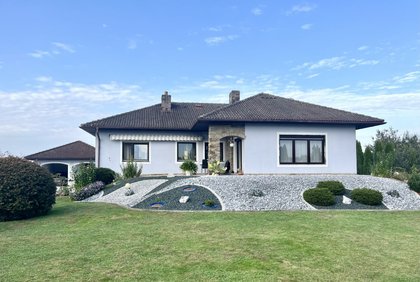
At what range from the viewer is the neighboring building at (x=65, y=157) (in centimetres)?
4675

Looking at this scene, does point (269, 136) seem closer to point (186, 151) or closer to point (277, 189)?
point (277, 189)

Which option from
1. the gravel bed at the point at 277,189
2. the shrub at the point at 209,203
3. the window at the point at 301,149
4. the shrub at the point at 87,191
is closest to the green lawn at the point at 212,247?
the shrub at the point at 209,203

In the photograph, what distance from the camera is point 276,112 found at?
27438 millimetres

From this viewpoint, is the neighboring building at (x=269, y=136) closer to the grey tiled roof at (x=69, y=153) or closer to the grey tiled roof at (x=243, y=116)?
the grey tiled roof at (x=243, y=116)

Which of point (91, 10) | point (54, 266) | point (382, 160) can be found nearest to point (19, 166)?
point (54, 266)

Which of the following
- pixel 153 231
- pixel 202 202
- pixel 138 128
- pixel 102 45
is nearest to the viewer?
pixel 153 231

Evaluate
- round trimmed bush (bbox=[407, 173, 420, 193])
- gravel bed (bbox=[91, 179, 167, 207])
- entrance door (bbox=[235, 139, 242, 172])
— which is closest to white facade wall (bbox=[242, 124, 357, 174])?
entrance door (bbox=[235, 139, 242, 172])

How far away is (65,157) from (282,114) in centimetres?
3280

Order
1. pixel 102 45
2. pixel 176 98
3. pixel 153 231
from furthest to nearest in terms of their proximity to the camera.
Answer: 1. pixel 176 98
2. pixel 102 45
3. pixel 153 231

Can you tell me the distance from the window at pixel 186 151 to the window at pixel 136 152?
10.4 feet

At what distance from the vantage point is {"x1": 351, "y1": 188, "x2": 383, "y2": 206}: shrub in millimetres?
18370

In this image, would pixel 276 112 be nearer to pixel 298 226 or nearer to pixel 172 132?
pixel 172 132

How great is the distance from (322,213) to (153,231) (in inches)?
333

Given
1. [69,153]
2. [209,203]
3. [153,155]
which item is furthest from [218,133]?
[69,153]
